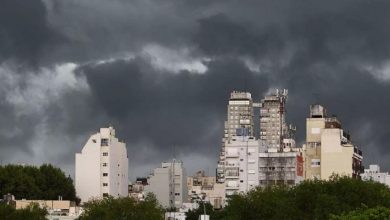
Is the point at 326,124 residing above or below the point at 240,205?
above

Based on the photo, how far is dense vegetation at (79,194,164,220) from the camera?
100 metres

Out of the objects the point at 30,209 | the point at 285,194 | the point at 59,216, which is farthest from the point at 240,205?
the point at 59,216

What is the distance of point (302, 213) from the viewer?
313 feet

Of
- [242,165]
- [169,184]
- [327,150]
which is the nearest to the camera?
[327,150]

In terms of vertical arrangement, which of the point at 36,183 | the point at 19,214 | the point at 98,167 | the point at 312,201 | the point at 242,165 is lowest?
the point at 19,214

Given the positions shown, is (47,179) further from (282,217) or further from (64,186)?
(282,217)

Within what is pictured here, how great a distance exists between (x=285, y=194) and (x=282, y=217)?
8517 millimetres

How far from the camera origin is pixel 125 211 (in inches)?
3989

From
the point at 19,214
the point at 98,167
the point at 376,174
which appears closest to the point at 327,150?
the point at 376,174

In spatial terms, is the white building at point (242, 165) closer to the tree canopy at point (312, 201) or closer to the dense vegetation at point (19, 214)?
the tree canopy at point (312, 201)

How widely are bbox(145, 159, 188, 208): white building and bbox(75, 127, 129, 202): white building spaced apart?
24.0 m

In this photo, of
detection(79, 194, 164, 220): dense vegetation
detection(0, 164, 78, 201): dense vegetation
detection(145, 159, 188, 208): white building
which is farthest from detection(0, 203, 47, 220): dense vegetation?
detection(145, 159, 188, 208): white building

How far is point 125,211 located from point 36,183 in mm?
39234

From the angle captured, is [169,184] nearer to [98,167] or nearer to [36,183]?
[98,167]
